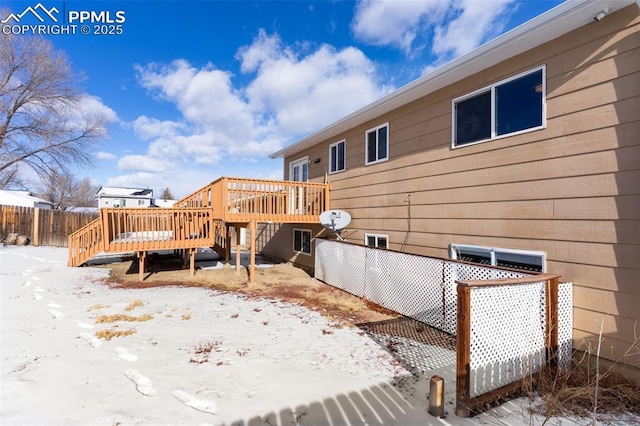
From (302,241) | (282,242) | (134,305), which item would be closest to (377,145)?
(302,241)

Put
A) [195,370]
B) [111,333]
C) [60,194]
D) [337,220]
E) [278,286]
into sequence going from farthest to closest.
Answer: [60,194] < [337,220] < [278,286] < [111,333] < [195,370]

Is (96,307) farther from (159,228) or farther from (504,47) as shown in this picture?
(504,47)

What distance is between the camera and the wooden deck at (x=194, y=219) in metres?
8.31

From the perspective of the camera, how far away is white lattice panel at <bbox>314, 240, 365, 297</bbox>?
7109mm

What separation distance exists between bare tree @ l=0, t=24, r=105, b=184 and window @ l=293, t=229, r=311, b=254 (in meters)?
15.8

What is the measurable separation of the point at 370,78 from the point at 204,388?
43.1 feet

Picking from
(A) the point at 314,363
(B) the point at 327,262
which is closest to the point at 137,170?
(B) the point at 327,262

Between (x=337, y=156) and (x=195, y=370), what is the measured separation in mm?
7286

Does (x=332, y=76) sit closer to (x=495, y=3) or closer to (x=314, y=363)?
(x=495, y=3)

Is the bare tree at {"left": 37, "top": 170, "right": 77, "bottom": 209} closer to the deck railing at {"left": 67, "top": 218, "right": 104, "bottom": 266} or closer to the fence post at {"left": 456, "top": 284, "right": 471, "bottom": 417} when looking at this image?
the deck railing at {"left": 67, "top": 218, "right": 104, "bottom": 266}

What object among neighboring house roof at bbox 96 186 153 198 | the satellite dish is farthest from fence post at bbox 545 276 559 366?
neighboring house roof at bbox 96 186 153 198

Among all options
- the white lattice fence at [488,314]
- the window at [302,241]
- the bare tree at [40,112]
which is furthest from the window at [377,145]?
the bare tree at [40,112]

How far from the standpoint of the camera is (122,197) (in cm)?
3497

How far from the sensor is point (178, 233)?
28.6 feet
